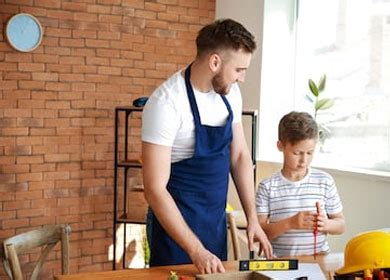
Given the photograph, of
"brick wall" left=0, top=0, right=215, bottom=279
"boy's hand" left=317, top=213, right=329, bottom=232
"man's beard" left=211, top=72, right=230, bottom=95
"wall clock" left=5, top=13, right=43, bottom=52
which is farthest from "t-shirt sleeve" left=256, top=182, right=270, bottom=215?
"wall clock" left=5, top=13, right=43, bottom=52

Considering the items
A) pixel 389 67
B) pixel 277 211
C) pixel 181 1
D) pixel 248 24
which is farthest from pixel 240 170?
pixel 181 1

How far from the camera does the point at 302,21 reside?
4.00 meters

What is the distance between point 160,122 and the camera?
1.81m

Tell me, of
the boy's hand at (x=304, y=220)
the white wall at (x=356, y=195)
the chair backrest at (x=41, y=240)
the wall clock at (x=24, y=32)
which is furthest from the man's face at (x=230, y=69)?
the wall clock at (x=24, y=32)

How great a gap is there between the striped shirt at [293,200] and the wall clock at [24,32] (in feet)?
A: 7.24

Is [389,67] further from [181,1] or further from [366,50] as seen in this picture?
[181,1]

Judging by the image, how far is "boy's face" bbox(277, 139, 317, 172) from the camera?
6.97 ft

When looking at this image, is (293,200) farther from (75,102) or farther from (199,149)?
(75,102)

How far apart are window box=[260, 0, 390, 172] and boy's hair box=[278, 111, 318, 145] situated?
3.99 ft

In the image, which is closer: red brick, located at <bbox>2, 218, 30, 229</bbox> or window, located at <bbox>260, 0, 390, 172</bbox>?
window, located at <bbox>260, 0, 390, 172</bbox>

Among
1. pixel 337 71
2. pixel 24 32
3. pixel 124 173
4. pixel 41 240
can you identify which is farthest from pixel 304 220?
pixel 24 32

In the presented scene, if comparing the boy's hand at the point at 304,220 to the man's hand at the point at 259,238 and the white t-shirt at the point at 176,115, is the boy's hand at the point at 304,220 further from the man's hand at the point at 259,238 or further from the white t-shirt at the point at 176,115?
the white t-shirt at the point at 176,115

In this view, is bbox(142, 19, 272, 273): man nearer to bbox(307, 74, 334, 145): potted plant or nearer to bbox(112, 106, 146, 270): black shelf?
bbox(307, 74, 334, 145): potted plant

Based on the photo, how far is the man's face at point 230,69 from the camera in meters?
1.86
